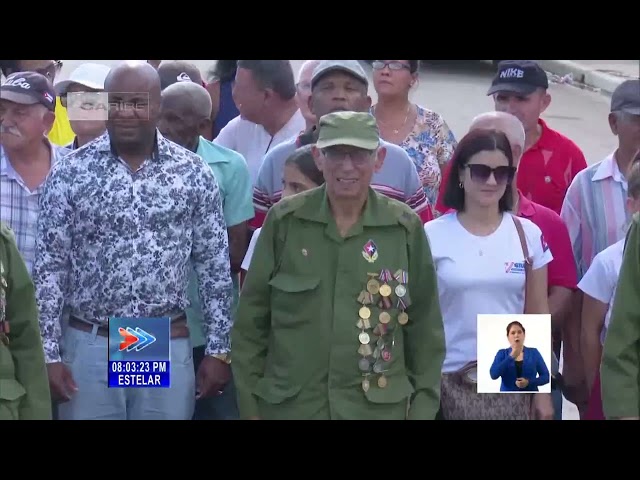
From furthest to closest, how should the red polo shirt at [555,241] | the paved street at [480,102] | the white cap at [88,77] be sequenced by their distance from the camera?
the paved street at [480,102], the white cap at [88,77], the red polo shirt at [555,241]

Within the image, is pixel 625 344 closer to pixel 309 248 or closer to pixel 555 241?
pixel 555 241

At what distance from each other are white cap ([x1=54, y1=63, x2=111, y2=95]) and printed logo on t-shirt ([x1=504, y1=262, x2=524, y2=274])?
5.42 ft

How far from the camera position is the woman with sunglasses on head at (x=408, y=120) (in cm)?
579

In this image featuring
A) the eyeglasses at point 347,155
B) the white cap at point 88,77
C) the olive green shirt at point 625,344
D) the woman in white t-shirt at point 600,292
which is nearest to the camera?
the olive green shirt at point 625,344

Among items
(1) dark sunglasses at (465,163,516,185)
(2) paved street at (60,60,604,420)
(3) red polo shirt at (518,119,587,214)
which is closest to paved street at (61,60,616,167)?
(2) paved street at (60,60,604,420)

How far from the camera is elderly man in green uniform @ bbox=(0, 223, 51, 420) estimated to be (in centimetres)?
465

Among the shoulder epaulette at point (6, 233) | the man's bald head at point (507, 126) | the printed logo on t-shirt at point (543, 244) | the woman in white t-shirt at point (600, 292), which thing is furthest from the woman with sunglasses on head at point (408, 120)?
the shoulder epaulette at point (6, 233)

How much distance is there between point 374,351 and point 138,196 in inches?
40.1

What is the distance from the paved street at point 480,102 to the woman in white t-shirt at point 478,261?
0.74m

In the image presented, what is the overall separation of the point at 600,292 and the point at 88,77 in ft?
6.99

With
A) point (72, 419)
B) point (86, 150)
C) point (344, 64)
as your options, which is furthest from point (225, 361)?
point (344, 64)

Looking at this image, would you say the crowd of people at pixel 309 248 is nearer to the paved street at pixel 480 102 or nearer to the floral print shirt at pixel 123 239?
the floral print shirt at pixel 123 239
